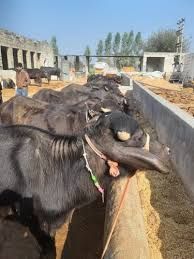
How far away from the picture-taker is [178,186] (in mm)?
5289

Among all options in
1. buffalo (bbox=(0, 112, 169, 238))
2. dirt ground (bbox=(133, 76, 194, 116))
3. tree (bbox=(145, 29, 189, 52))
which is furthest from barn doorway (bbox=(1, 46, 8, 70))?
tree (bbox=(145, 29, 189, 52))

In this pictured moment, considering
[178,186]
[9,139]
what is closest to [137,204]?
[178,186]

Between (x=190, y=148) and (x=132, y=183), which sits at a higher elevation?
(x=190, y=148)

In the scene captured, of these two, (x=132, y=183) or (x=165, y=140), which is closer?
(x=132, y=183)

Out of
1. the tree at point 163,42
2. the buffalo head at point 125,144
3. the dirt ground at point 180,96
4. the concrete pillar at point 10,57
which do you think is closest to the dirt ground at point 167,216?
the buffalo head at point 125,144

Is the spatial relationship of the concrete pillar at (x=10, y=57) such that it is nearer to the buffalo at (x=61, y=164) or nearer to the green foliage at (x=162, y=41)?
the buffalo at (x=61, y=164)

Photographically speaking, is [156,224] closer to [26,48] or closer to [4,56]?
[4,56]

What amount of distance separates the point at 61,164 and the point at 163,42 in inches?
2960

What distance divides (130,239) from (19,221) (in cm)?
118

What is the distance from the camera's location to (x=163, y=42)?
74188 mm

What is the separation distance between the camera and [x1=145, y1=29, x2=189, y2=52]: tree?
239 feet

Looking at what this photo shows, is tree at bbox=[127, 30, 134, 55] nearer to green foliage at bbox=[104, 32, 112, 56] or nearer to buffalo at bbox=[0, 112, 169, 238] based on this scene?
green foliage at bbox=[104, 32, 112, 56]

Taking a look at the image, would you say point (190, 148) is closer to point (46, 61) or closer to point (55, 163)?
point (55, 163)

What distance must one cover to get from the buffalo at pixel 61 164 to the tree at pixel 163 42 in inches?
2851
